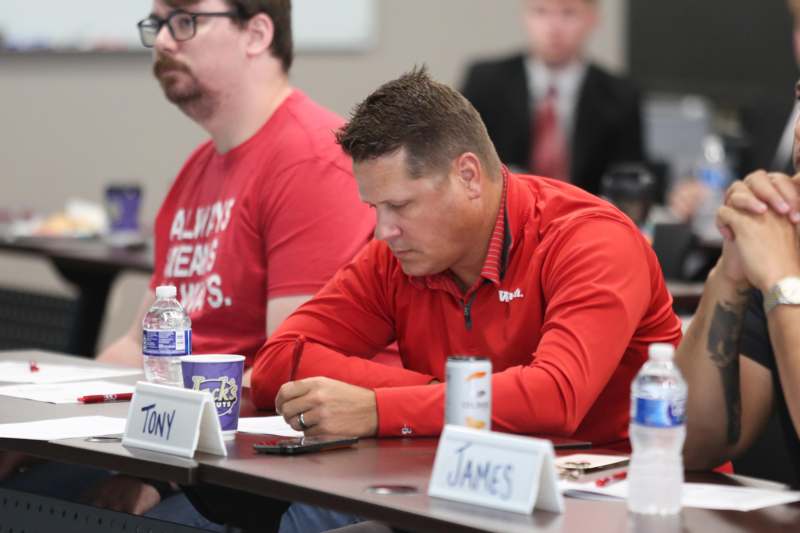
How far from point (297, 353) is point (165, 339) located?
222 mm

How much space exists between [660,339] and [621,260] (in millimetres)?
186

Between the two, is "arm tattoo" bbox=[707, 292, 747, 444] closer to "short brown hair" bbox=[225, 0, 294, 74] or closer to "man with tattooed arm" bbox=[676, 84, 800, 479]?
"man with tattooed arm" bbox=[676, 84, 800, 479]

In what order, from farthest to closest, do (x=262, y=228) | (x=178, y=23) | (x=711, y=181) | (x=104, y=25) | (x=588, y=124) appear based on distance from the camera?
(x=104, y=25) < (x=588, y=124) < (x=711, y=181) < (x=178, y=23) < (x=262, y=228)

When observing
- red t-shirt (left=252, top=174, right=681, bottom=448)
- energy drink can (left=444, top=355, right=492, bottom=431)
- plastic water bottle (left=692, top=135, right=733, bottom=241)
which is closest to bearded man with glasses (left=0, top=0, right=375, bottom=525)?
red t-shirt (left=252, top=174, right=681, bottom=448)

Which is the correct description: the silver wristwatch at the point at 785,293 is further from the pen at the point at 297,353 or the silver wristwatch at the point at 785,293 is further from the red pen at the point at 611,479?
the pen at the point at 297,353

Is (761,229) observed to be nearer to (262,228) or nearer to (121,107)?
(262,228)

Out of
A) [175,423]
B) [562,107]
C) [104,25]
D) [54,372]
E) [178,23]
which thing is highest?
[104,25]

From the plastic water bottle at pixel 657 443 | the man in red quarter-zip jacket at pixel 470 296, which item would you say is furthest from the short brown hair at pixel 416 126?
the plastic water bottle at pixel 657 443

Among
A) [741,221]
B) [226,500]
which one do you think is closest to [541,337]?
[741,221]

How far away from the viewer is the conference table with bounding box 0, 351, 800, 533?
1.57 m

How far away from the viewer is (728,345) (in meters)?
2.17

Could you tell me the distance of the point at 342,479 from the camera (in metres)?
1.78

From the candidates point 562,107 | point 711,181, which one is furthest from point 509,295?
point 562,107

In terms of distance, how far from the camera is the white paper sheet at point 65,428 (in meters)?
2.08
